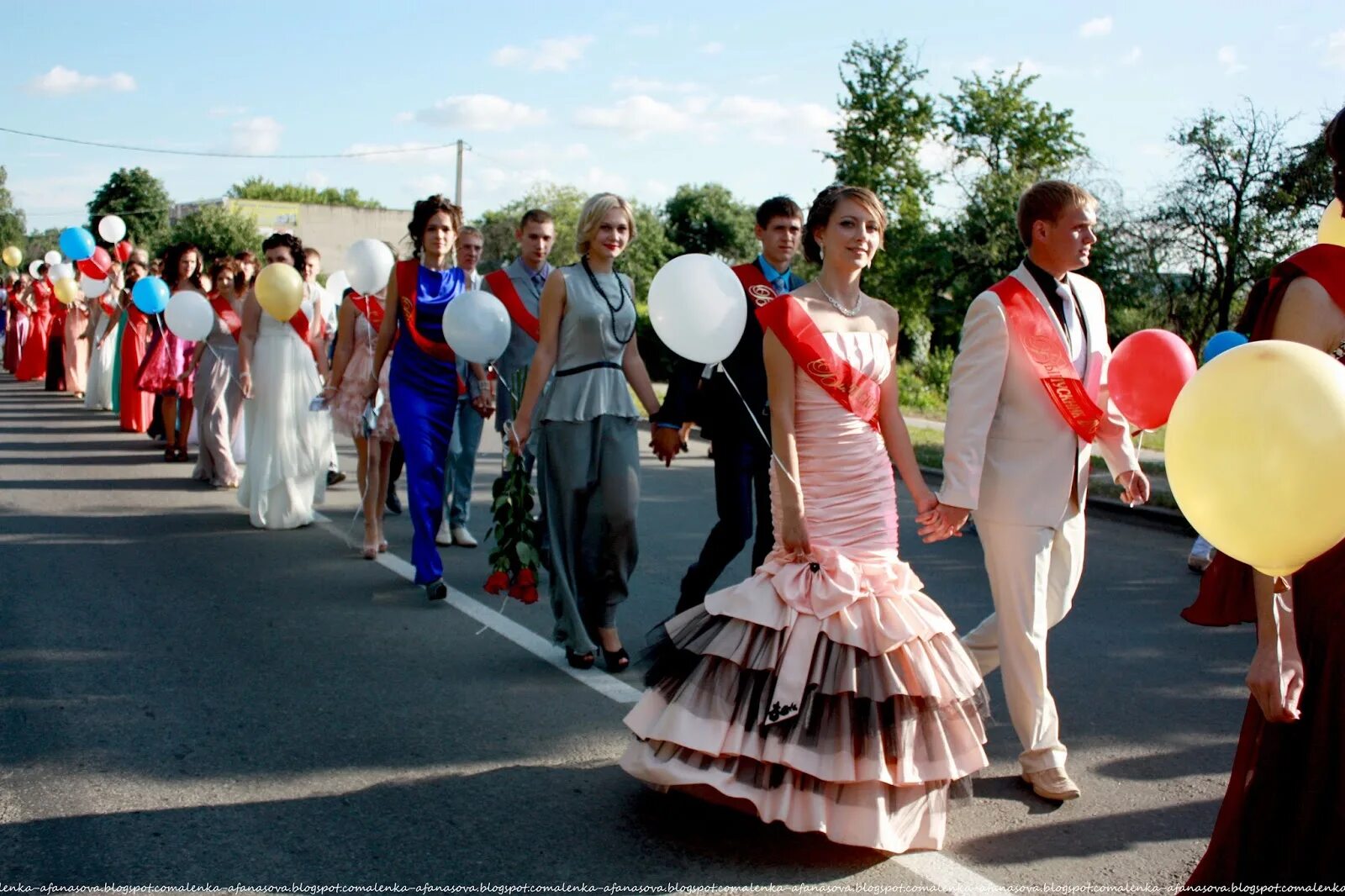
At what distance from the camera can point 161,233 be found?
63.3m

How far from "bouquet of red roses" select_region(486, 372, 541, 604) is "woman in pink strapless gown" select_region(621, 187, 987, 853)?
191 centimetres

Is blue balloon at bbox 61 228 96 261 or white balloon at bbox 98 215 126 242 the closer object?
blue balloon at bbox 61 228 96 261

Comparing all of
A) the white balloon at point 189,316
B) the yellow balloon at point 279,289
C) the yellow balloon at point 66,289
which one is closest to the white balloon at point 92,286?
the yellow balloon at point 66,289

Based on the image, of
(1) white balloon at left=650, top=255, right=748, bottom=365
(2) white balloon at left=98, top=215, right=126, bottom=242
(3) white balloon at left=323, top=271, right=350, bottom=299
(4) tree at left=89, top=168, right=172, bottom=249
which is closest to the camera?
(1) white balloon at left=650, top=255, right=748, bottom=365

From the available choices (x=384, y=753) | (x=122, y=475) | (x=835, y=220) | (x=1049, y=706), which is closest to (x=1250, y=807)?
(x=1049, y=706)

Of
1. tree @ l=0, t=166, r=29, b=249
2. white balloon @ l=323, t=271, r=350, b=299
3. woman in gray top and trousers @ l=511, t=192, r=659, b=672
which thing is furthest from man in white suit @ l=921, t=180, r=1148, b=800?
tree @ l=0, t=166, r=29, b=249

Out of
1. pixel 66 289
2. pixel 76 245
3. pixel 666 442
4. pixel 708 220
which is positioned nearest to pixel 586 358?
pixel 666 442

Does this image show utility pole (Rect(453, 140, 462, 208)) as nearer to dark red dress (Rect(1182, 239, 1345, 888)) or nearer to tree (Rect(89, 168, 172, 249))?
tree (Rect(89, 168, 172, 249))

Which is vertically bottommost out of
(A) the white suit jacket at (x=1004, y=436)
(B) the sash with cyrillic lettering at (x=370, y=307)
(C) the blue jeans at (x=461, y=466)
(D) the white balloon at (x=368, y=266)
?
(C) the blue jeans at (x=461, y=466)

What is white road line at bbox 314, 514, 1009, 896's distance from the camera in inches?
140

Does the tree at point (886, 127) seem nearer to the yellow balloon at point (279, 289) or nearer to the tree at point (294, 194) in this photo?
the yellow balloon at point (279, 289)

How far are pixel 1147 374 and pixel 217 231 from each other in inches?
2285

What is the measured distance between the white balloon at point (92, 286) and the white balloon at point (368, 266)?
33.0ft

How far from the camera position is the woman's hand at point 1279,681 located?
267cm
